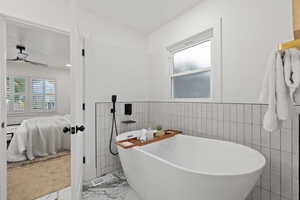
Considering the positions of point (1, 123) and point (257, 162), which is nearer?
point (257, 162)

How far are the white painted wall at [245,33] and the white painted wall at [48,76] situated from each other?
5162 mm

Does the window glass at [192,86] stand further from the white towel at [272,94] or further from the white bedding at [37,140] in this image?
the white bedding at [37,140]

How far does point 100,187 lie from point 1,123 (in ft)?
4.42

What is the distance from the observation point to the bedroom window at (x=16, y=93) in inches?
180

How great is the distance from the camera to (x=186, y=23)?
7.25 feet

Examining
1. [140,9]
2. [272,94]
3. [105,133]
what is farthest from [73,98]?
[140,9]

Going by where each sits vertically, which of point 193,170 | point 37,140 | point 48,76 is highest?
point 48,76

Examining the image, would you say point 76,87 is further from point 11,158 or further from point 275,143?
point 11,158

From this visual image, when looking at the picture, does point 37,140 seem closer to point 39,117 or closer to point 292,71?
point 39,117

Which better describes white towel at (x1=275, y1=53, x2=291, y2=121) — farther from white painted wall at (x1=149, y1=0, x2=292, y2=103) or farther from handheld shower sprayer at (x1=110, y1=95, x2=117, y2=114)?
handheld shower sprayer at (x1=110, y1=95, x2=117, y2=114)

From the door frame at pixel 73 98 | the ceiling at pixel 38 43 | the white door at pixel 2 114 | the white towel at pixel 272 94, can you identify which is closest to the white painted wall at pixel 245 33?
the white towel at pixel 272 94

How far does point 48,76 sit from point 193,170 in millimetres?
5890

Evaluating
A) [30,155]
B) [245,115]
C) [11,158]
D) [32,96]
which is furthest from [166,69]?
[32,96]

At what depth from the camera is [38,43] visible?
124 inches
